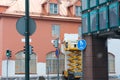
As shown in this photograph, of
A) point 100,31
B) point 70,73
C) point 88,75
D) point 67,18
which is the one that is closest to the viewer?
point 100,31

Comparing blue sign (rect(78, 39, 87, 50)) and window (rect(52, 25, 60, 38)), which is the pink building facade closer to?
window (rect(52, 25, 60, 38))

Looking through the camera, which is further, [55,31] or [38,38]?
[55,31]

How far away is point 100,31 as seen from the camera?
59.7 feet

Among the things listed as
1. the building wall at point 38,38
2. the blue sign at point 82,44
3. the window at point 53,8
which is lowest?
the blue sign at point 82,44

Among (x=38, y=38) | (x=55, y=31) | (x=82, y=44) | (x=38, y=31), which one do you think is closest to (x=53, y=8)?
(x=55, y=31)

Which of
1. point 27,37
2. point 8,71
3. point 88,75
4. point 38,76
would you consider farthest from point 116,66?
point 27,37

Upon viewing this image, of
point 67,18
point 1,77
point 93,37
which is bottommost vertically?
Result: point 1,77

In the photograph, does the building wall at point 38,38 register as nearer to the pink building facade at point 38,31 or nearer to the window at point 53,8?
the pink building facade at point 38,31

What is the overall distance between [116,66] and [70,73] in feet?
24.6

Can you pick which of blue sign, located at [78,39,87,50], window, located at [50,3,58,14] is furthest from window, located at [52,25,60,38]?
blue sign, located at [78,39,87,50]

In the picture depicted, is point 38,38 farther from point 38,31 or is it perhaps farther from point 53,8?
point 53,8

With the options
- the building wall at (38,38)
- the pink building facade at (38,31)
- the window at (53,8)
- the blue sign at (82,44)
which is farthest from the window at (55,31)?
the blue sign at (82,44)

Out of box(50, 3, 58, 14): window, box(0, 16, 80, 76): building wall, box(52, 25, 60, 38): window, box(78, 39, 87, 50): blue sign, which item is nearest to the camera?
box(78, 39, 87, 50): blue sign

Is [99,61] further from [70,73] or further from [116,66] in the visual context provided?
[116,66]
